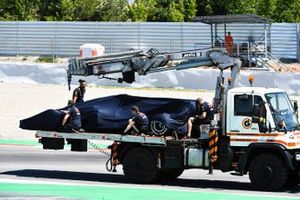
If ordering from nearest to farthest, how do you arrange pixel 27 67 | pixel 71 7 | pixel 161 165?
pixel 161 165, pixel 27 67, pixel 71 7

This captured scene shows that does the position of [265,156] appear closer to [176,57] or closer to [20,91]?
[176,57]

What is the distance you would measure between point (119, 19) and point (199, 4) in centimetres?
623

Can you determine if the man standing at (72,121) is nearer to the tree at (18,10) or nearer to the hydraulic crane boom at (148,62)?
the hydraulic crane boom at (148,62)

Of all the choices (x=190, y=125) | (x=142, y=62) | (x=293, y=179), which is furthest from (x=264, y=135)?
(x=142, y=62)

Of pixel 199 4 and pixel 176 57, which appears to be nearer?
pixel 176 57

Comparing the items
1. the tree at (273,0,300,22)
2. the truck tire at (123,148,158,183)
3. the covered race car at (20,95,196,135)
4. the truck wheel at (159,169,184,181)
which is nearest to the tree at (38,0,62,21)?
the tree at (273,0,300,22)

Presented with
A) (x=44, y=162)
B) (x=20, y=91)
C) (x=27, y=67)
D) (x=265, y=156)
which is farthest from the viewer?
(x=27, y=67)

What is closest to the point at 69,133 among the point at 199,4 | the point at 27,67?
the point at 27,67

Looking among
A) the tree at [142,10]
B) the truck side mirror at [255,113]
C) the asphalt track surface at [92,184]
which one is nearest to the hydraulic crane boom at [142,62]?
the truck side mirror at [255,113]

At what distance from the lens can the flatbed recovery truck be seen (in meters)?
17.7

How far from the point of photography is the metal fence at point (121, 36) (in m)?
43.6

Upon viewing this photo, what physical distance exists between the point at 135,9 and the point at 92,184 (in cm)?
3646

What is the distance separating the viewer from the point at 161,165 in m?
19.2

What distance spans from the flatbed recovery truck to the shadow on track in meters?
0.34
